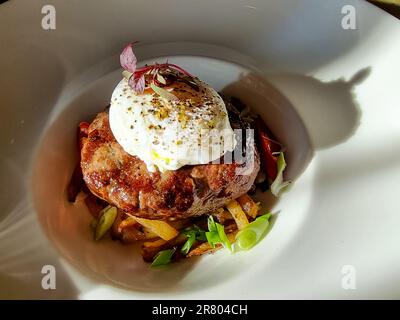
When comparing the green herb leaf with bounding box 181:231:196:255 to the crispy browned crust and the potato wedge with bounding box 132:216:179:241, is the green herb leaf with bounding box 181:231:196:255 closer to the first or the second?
the potato wedge with bounding box 132:216:179:241

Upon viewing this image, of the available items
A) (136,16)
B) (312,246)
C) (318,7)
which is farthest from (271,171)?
(136,16)

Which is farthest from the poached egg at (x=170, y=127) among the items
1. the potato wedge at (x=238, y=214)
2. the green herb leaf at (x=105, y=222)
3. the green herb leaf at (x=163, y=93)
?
the green herb leaf at (x=105, y=222)

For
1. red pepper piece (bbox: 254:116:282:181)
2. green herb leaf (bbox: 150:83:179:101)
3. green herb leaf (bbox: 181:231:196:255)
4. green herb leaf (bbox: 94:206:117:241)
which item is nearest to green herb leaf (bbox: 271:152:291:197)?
red pepper piece (bbox: 254:116:282:181)

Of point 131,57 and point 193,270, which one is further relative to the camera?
point 193,270

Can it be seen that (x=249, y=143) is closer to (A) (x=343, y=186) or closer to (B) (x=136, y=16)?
(A) (x=343, y=186)
